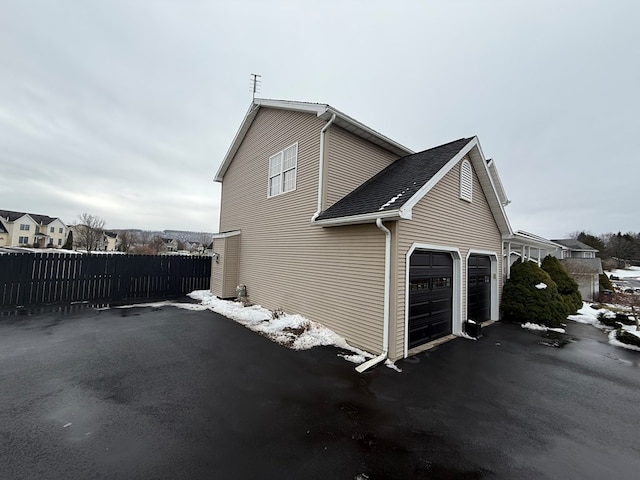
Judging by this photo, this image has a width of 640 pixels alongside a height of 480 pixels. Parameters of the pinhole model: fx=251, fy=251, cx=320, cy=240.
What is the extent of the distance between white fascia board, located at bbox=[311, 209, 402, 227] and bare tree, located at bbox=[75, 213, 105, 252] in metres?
53.7

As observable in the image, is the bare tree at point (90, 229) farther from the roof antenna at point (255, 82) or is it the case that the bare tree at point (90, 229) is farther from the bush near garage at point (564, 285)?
the bush near garage at point (564, 285)

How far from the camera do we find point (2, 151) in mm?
15609

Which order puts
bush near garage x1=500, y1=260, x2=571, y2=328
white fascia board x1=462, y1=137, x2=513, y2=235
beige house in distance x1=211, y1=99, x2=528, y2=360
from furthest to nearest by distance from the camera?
1. bush near garage x1=500, y1=260, x2=571, y2=328
2. white fascia board x1=462, y1=137, x2=513, y2=235
3. beige house in distance x1=211, y1=99, x2=528, y2=360

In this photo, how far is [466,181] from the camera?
757 centimetres

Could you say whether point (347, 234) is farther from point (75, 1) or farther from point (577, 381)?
point (75, 1)

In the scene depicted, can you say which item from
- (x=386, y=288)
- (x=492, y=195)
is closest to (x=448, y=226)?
(x=492, y=195)

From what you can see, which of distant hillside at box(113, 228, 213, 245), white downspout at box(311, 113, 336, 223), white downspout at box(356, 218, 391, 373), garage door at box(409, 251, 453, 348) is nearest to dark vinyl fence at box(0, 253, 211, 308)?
white downspout at box(311, 113, 336, 223)

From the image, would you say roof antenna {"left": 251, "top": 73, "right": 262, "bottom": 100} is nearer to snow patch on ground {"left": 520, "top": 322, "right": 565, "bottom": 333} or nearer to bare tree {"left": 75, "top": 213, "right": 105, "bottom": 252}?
snow patch on ground {"left": 520, "top": 322, "right": 565, "bottom": 333}

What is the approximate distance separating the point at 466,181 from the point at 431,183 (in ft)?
8.76

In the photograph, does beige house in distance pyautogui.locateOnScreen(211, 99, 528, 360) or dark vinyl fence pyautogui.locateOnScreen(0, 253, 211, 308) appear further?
Result: dark vinyl fence pyautogui.locateOnScreen(0, 253, 211, 308)

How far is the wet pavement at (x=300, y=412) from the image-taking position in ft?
8.33

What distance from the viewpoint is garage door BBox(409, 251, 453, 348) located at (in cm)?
600

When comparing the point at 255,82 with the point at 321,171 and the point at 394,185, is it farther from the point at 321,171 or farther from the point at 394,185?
the point at 394,185

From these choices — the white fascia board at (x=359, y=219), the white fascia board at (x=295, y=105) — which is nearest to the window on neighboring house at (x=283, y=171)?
the white fascia board at (x=295, y=105)
